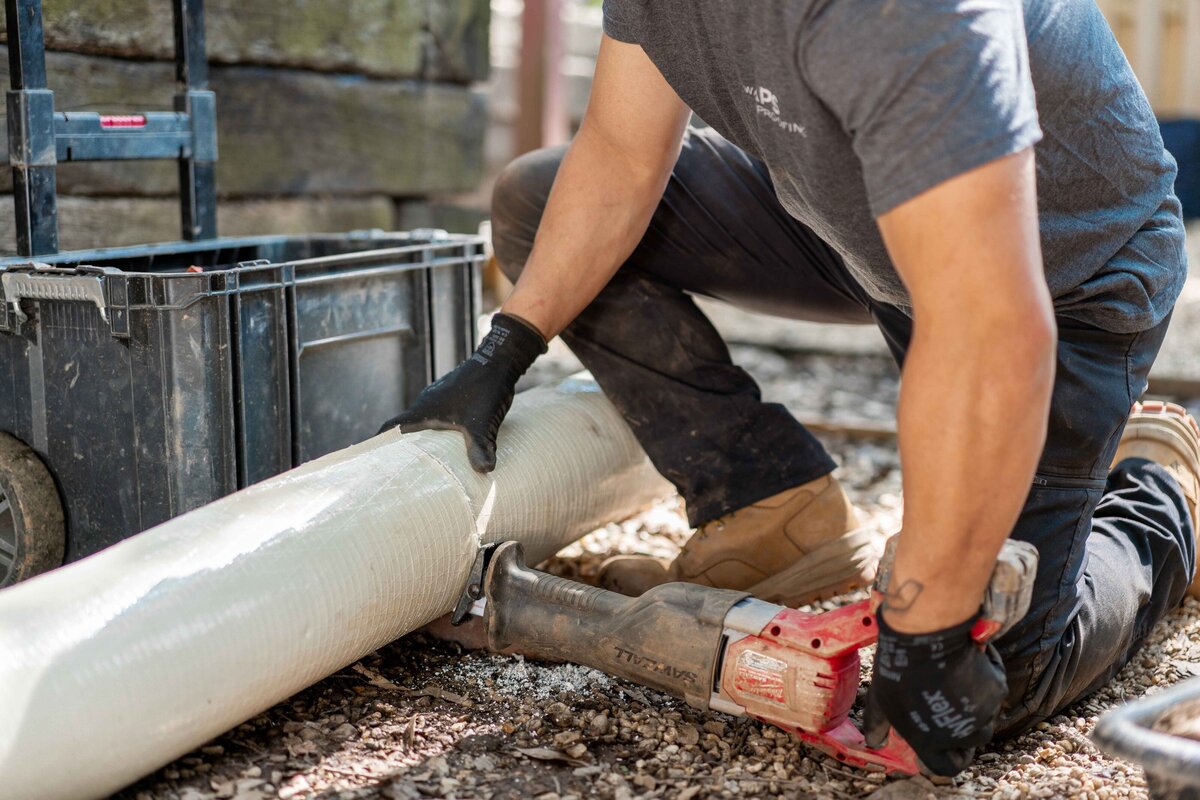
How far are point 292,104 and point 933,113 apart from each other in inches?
110

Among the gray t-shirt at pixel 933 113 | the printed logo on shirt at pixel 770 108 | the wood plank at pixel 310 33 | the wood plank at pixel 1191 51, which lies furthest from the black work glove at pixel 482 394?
the wood plank at pixel 1191 51

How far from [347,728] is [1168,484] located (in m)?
1.55

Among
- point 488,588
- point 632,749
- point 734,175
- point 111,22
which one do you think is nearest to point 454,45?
point 111,22

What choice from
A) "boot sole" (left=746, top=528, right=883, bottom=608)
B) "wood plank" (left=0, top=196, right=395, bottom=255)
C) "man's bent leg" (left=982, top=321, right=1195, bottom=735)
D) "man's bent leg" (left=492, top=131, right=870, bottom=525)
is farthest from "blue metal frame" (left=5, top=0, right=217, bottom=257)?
"man's bent leg" (left=982, top=321, right=1195, bottom=735)

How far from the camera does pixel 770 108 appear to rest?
1593 mm

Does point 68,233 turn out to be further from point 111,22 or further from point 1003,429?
point 1003,429

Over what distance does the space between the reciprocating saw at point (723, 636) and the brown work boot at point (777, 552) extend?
379 mm

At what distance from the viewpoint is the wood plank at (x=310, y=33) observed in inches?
120

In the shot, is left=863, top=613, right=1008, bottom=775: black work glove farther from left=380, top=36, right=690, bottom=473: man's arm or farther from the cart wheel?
the cart wheel

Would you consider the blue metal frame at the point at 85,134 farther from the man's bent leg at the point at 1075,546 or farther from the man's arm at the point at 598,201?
the man's bent leg at the point at 1075,546

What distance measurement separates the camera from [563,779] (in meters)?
1.63

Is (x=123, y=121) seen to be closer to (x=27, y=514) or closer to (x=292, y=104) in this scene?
(x=27, y=514)

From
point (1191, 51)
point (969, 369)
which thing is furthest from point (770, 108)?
point (1191, 51)

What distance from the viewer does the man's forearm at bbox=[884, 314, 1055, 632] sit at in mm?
1311
